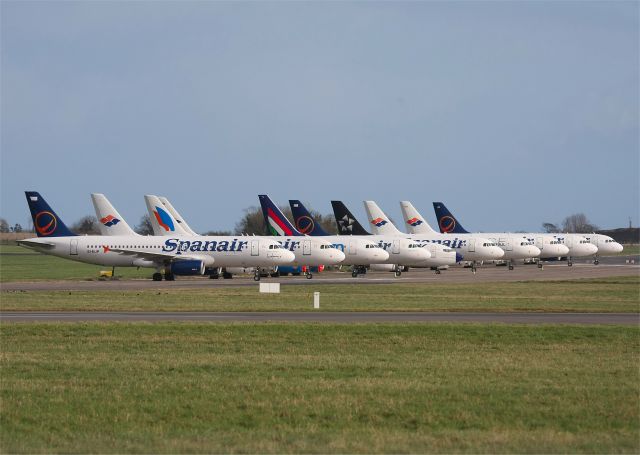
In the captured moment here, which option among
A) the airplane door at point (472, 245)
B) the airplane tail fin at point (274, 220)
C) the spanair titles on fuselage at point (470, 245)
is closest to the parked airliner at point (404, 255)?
the spanair titles on fuselage at point (470, 245)

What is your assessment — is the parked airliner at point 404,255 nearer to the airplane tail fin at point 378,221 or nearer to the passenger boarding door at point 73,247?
the airplane tail fin at point 378,221

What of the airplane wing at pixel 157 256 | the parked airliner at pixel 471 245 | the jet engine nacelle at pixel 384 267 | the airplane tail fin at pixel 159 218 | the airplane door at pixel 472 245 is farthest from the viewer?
the airplane door at pixel 472 245

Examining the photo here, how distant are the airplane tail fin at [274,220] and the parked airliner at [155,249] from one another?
19611 mm

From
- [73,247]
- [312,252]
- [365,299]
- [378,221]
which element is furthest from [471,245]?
[365,299]

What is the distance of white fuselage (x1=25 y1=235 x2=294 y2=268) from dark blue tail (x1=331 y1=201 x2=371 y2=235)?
3127cm

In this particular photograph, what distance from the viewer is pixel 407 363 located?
23188 mm

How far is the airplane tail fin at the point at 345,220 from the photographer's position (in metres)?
115

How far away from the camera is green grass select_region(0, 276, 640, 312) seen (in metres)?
44.3

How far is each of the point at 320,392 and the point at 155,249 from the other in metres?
67.0

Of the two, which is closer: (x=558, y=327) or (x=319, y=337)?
(x=319, y=337)

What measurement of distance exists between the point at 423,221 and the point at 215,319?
88927 millimetres

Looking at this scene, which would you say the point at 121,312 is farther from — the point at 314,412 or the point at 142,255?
the point at 142,255

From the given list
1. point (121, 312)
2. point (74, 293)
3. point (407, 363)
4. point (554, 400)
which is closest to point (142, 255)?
point (74, 293)

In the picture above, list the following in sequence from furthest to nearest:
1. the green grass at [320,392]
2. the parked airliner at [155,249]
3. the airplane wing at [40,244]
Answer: the airplane wing at [40,244] < the parked airliner at [155,249] < the green grass at [320,392]
